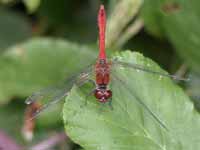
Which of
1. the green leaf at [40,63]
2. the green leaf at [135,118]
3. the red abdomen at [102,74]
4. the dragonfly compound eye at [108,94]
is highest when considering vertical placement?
the red abdomen at [102,74]

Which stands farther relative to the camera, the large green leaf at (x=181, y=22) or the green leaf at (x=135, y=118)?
the large green leaf at (x=181, y=22)

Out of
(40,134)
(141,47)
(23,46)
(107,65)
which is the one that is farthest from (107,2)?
(107,65)

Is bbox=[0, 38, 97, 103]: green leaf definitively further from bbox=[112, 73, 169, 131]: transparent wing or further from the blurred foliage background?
bbox=[112, 73, 169, 131]: transparent wing

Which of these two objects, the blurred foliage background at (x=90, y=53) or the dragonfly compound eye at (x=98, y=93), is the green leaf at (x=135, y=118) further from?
the blurred foliage background at (x=90, y=53)

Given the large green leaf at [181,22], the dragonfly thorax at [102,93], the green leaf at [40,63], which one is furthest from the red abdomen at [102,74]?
the green leaf at [40,63]

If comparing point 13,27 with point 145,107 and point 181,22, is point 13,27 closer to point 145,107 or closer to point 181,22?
point 181,22

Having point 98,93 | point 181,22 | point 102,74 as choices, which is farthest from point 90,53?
point 98,93

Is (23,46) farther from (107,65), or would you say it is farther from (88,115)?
(88,115)
